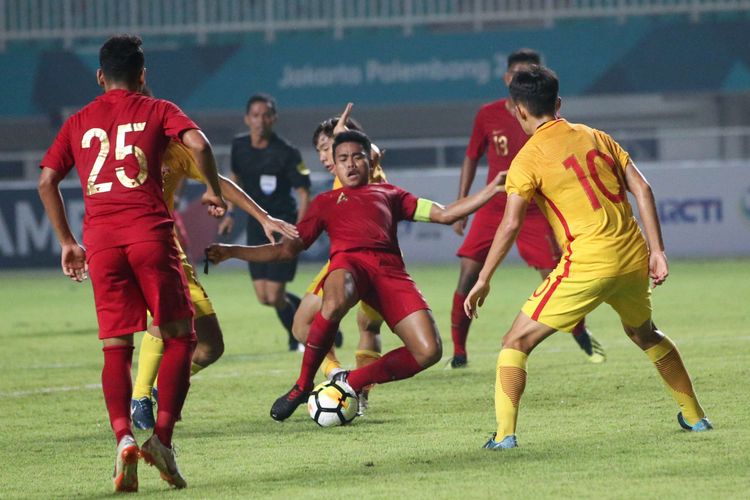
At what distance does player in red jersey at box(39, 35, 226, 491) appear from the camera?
5660 millimetres

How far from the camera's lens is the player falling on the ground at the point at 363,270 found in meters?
7.22

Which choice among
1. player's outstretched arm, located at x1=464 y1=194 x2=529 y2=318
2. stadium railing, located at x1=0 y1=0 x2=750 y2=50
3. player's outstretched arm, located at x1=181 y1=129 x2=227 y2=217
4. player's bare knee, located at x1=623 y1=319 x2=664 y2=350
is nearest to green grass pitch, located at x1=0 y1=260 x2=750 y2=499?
player's bare knee, located at x1=623 y1=319 x2=664 y2=350

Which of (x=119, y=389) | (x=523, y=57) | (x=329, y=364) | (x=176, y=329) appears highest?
(x=523, y=57)

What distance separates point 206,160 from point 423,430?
206 centimetres

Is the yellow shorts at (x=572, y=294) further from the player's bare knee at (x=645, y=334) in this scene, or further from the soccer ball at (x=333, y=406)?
the soccer ball at (x=333, y=406)

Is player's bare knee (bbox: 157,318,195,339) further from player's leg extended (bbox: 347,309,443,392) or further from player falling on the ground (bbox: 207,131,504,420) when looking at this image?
player's leg extended (bbox: 347,309,443,392)

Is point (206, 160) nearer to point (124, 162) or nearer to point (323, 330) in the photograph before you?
Result: point (124, 162)

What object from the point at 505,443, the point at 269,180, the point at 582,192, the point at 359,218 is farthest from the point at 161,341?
the point at 269,180

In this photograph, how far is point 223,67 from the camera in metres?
26.2

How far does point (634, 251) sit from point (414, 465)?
4.45ft

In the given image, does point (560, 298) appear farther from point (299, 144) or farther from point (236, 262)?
point (299, 144)

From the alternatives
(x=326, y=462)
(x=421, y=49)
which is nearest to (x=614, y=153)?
(x=326, y=462)

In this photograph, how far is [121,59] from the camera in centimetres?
575

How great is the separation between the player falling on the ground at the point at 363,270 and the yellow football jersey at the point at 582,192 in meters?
1.09
